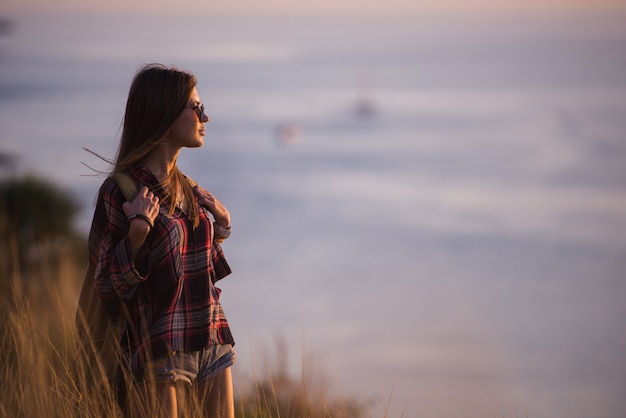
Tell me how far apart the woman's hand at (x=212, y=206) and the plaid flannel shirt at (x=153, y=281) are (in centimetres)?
16

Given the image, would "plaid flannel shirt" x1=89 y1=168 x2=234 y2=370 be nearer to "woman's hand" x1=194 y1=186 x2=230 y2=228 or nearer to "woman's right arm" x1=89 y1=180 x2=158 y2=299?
"woman's right arm" x1=89 y1=180 x2=158 y2=299

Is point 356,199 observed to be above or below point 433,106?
below

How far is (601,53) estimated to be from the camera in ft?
185

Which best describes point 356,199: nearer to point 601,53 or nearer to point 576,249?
point 576,249

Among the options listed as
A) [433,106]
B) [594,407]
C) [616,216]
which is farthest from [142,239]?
[433,106]

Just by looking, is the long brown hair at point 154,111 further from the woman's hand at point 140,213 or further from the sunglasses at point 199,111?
the woman's hand at point 140,213

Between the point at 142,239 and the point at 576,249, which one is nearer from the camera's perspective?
the point at 142,239

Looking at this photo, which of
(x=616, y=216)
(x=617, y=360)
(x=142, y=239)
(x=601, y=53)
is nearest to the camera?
(x=142, y=239)

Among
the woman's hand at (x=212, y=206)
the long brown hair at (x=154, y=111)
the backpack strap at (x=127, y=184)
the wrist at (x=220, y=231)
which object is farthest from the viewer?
the wrist at (x=220, y=231)

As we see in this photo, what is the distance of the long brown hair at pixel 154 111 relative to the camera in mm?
3168

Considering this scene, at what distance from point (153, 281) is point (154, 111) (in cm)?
58

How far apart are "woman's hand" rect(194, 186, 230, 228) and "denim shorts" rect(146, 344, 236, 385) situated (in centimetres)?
47

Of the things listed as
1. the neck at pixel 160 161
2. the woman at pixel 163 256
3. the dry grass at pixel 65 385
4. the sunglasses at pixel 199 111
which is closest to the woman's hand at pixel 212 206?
the woman at pixel 163 256

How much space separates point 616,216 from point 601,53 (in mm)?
27431
